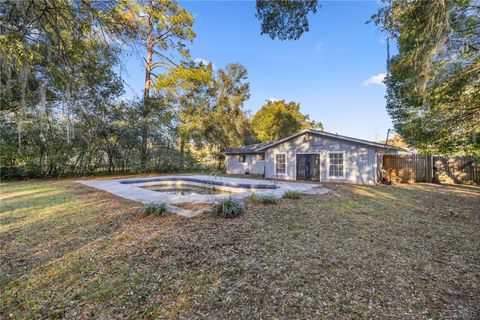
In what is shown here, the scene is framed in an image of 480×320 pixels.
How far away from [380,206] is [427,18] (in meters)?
4.65

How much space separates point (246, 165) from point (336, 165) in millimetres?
7423

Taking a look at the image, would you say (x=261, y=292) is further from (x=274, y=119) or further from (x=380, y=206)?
(x=274, y=119)

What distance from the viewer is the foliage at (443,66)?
4.01 m

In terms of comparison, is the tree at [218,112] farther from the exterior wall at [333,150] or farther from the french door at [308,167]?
the french door at [308,167]

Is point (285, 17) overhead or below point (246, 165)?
overhead

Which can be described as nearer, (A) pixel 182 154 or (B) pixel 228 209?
(B) pixel 228 209

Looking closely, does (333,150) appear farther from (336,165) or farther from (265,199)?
(265,199)

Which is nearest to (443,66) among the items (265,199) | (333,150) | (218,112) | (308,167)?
(265,199)

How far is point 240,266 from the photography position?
282 centimetres

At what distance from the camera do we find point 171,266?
284cm

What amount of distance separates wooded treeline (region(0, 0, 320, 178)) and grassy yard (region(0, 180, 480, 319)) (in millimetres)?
1802

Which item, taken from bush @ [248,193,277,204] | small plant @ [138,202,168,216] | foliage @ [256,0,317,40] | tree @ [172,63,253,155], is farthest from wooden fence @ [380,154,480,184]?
tree @ [172,63,253,155]

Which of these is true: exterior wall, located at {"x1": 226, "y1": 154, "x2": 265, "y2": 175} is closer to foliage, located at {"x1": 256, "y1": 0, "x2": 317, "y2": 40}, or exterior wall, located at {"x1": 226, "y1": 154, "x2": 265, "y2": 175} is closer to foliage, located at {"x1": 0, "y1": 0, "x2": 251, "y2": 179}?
foliage, located at {"x1": 0, "y1": 0, "x2": 251, "y2": 179}

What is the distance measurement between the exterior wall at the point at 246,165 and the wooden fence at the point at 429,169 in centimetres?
804
